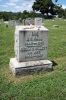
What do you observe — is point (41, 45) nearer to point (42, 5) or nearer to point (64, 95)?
point (64, 95)

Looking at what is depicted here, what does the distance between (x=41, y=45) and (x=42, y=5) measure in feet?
261

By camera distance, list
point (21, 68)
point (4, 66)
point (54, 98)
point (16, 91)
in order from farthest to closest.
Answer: point (4, 66) < point (21, 68) < point (16, 91) < point (54, 98)

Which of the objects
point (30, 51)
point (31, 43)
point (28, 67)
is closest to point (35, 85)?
point (28, 67)

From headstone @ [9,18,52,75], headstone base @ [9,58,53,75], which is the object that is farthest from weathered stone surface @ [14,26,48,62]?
headstone base @ [9,58,53,75]

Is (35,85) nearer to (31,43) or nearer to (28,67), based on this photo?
(28,67)

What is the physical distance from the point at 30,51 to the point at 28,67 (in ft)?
1.91

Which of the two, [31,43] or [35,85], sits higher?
[31,43]

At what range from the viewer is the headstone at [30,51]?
773 cm

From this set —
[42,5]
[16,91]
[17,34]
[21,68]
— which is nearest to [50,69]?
[21,68]

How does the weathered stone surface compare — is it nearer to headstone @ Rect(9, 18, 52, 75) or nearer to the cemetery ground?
headstone @ Rect(9, 18, 52, 75)

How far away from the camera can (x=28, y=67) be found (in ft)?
25.3

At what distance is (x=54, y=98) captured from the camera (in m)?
5.90

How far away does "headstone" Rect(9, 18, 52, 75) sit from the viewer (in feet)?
25.3

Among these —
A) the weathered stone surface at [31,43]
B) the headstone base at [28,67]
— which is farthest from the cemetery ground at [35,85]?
the weathered stone surface at [31,43]
